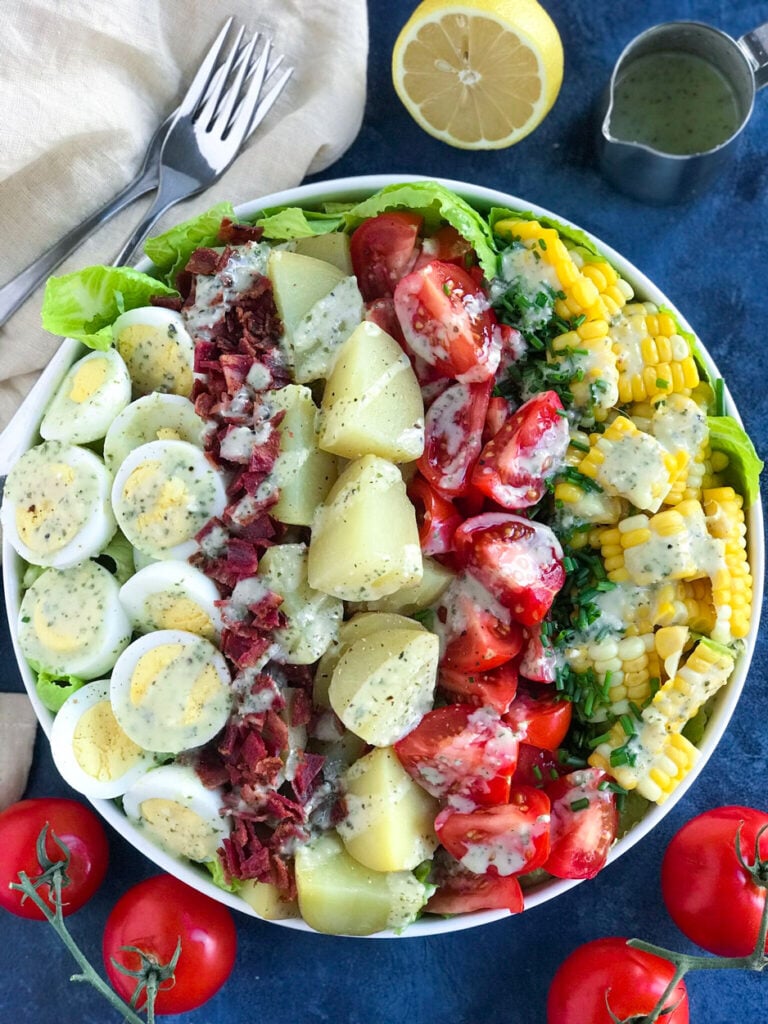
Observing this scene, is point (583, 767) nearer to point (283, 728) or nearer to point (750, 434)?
point (283, 728)

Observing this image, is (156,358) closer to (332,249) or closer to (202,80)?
(332,249)

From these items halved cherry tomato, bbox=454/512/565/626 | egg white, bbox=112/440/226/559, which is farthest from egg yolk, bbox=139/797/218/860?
halved cherry tomato, bbox=454/512/565/626

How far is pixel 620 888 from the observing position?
2.77 m

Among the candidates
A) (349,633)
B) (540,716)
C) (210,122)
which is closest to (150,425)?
(349,633)

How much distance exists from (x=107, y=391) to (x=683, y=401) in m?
1.32

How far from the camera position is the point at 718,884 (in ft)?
8.29

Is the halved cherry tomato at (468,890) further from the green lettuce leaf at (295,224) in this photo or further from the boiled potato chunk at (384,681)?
the green lettuce leaf at (295,224)

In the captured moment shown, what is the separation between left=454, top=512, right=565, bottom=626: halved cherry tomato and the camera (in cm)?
227

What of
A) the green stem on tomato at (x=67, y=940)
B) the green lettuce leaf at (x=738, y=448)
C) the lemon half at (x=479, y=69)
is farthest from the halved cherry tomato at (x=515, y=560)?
the green stem on tomato at (x=67, y=940)

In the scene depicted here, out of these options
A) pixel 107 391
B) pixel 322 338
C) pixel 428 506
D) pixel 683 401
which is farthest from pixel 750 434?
pixel 107 391

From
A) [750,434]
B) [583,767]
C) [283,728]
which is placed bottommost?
[583,767]

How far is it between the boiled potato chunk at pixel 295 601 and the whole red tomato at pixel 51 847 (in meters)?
0.84

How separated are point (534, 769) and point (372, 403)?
931 mm

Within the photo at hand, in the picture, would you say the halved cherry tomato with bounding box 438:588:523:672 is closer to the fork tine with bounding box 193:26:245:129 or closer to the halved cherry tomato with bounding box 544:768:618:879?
the halved cherry tomato with bounding box 544:768:618:879
